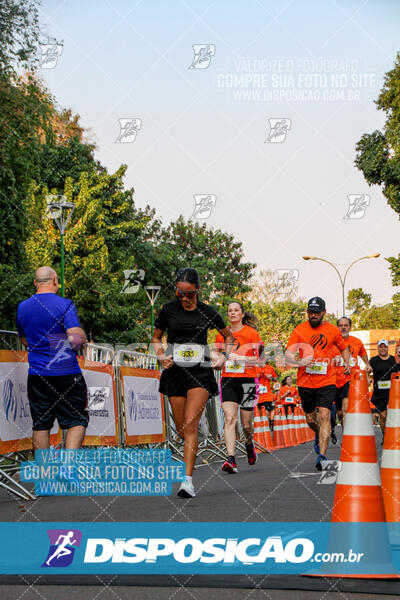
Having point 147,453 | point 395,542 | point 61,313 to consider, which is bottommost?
point 147,453

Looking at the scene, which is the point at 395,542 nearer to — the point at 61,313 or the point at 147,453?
the point at 61,313

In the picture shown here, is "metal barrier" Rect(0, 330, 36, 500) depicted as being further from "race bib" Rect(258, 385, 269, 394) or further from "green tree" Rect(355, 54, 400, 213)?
"green tree" Rect(355, 54, 400, 213)

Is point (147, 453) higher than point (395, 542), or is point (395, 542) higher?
point (395, 542)

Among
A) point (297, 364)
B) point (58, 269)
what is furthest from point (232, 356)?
point (58, 269)

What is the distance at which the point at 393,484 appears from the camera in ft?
18.5

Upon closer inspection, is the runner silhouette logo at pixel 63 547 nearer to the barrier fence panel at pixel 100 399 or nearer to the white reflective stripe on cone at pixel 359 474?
the white reflective stripe on cone at pixel 359 474

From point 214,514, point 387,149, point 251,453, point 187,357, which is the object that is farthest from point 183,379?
point 387,149

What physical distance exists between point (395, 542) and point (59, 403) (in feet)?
12.3

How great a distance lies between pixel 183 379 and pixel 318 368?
307 centimetres

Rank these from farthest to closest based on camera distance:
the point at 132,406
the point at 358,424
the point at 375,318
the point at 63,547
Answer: the point at 375,318 < the point at 132,406 < the point at 358,424 < the point at 63,547

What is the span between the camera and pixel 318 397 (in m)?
11.3

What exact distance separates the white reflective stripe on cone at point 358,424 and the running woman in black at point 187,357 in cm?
340

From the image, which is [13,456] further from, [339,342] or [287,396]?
[287,396]

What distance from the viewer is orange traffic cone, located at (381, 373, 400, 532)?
557cm
